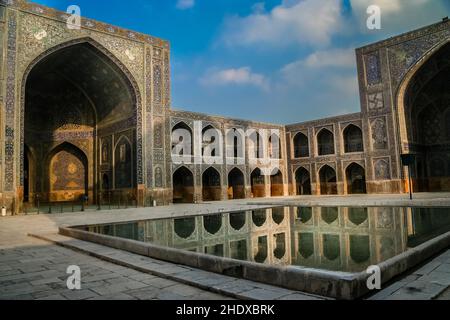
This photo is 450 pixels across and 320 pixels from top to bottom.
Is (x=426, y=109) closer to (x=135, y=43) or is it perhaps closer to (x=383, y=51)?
(x=383, y=51)

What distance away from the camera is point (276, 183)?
26219 mm

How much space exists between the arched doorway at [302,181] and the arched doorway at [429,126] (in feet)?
25.0

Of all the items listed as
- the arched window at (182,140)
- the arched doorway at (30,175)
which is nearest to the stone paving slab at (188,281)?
the arched window at (182,140)

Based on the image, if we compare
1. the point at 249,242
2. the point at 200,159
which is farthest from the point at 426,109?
the point at 249,242

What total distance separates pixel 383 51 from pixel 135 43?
14.2 metres

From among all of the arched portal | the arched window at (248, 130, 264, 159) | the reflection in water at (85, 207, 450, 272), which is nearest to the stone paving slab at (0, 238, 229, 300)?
the reflection in water at (85, 207, 450, 272)

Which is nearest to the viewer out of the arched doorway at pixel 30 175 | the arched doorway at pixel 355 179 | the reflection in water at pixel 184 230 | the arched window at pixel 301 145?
the reflection in water at pixel 184 230

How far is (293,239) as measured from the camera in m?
5.45

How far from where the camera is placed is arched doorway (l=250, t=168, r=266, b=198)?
25109 millimetres

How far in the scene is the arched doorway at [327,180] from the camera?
25156mm

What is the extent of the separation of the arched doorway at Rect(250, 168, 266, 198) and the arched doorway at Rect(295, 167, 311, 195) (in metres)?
2.96

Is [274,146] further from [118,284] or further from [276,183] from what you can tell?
[118,284]

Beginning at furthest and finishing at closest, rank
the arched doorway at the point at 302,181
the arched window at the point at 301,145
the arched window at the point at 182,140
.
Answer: the arched doorway at the point at 302,181 < the arched window at the point at 301,145 < the arched window at the point at 182,140

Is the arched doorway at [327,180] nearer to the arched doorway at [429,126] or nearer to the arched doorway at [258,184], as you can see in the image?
the arched doorway at [258,184]
